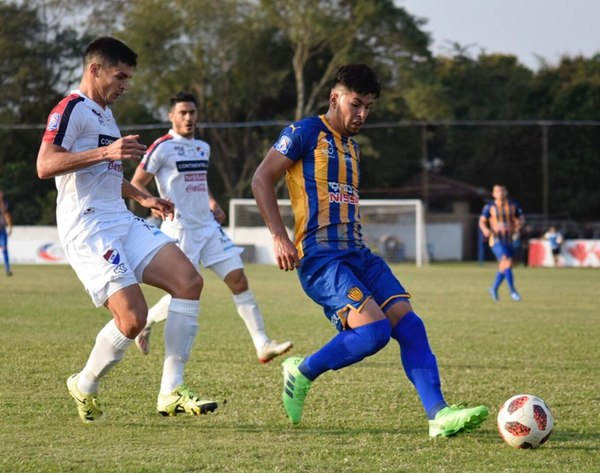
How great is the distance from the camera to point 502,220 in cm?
1875

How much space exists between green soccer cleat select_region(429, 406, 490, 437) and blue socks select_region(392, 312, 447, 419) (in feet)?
0.24

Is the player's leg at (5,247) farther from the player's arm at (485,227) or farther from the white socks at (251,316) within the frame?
the white socks at (251,316)

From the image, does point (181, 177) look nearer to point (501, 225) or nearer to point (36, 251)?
point (501, 225)

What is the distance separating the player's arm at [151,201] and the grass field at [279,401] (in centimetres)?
124

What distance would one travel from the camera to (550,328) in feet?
41.0

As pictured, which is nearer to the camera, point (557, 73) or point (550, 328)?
point (550, 328)

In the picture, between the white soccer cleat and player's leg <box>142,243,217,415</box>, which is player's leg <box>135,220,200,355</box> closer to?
the white soccer cleat

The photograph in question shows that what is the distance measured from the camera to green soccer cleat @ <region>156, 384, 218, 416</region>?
575 cm

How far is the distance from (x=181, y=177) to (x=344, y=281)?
416cm

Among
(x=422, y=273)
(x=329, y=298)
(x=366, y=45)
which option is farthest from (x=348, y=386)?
(x=366, y=45)

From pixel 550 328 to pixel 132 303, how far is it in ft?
25.8

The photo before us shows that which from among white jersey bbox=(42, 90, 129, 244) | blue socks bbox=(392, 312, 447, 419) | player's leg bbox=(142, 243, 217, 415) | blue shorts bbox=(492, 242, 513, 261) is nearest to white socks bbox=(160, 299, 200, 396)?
player's leg bbox=(142, 243, 217, 415)

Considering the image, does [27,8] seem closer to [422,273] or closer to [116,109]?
[116,109]

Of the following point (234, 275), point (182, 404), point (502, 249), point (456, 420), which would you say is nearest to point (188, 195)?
point (234, 275)
